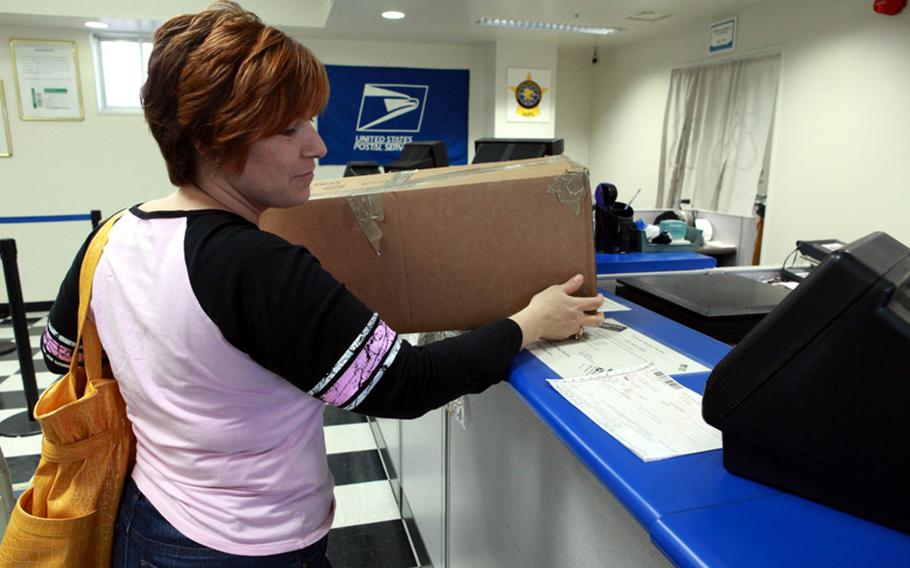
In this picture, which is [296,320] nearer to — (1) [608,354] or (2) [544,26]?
(1) [608,354]

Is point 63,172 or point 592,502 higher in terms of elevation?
point 63,172

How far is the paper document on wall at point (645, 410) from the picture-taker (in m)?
0.65

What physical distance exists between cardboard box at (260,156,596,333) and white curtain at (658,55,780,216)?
4116 millimetres

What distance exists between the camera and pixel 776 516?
0.53 m

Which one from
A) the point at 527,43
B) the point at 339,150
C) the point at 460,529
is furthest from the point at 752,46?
the point at 460,529

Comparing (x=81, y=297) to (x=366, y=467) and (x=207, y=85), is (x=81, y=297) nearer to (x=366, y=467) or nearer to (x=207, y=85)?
(x=207, y=85)

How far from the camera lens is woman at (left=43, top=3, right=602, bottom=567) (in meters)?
0.66

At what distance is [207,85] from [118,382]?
430 millimetres

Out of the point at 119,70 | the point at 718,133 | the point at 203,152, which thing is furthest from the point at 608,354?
the point at 119,70

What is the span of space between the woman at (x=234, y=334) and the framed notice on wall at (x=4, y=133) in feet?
16.7

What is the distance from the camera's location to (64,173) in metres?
4.96

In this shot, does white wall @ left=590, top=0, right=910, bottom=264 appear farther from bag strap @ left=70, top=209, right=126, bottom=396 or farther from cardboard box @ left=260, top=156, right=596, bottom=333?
bag strap @ left=70, top=209, right=126, bottom=396

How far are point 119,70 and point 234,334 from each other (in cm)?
547

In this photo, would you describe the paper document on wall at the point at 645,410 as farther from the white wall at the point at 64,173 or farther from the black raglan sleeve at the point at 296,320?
the white wall at the point at 64,173
